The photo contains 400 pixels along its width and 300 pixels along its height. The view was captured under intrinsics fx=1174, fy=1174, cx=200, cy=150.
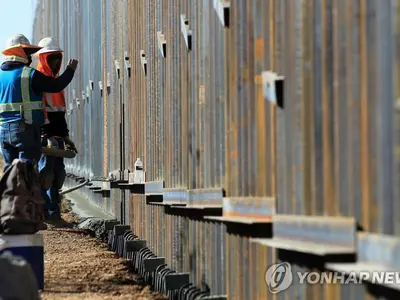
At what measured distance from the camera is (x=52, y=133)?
14.1 meters

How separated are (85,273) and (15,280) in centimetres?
521

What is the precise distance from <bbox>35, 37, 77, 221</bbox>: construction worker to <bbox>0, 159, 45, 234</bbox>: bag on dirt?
5.47m

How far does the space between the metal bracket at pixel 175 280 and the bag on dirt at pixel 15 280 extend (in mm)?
3135

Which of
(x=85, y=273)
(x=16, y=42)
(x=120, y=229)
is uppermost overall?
(x=16, y=42)

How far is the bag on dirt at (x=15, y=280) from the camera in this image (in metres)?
4.88

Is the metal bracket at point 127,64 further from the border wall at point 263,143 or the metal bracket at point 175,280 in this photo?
the metal bracket at point 175,280

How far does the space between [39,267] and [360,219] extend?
446cm

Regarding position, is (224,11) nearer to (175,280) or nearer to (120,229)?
(175,280)

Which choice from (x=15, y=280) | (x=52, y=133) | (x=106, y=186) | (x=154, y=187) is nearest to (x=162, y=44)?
(x=154, y=187)

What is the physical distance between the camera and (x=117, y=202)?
13711mm

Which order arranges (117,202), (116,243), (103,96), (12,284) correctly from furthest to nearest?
1. (103,96)
2. (117,202)
3. (116,243)
4. (12,284)

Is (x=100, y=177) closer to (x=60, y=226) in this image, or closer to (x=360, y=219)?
(x=60, y=226)

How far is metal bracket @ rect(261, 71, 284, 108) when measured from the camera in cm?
525

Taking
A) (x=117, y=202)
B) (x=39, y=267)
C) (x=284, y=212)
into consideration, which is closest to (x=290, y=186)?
(x=284, y=212)
